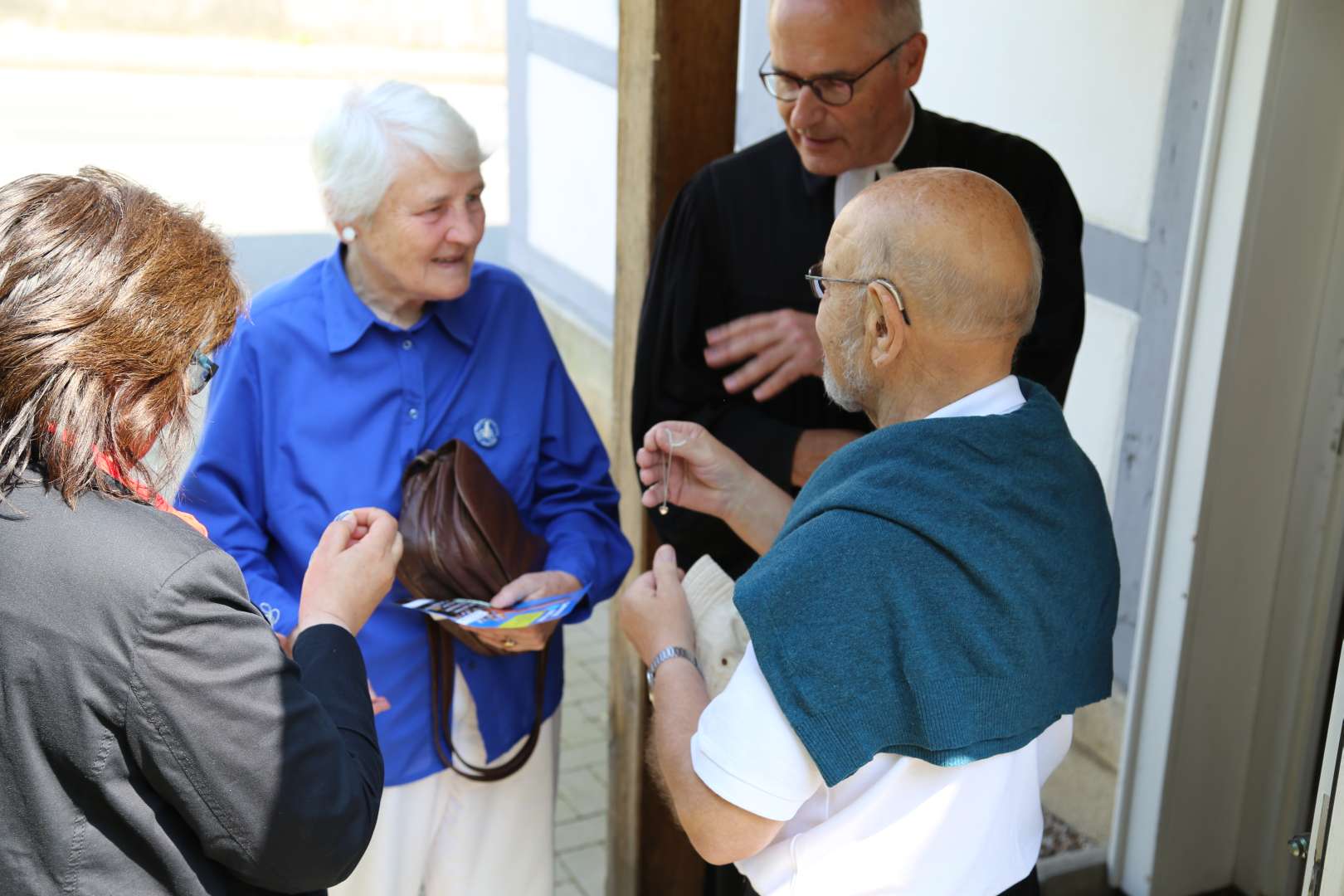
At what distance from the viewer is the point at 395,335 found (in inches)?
107

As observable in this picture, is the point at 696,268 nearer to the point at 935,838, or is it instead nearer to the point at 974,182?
the point at 974,182

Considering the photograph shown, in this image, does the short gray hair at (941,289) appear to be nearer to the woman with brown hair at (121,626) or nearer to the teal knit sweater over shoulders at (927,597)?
the teal knit sweater over shoulders at (927,597)

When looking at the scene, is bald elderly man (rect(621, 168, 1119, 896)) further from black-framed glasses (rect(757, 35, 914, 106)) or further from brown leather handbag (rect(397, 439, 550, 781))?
black-framed glasses (rect(757, 35, 914, 106))

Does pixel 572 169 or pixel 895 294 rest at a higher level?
pixel 895 294

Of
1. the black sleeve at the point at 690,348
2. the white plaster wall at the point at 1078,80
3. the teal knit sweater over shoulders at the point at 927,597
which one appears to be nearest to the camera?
the teal knit sweater over shoulders at the point at 927,597

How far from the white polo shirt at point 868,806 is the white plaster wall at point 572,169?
5.92 m

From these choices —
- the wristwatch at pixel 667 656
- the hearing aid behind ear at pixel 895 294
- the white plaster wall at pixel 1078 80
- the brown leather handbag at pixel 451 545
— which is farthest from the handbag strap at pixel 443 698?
the white plaster wall at pixel 1078 80

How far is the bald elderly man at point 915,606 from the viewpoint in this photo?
5.33 feet

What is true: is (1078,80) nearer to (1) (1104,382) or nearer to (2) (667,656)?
(1) (1104,382)

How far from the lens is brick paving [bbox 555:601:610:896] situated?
4293 mm

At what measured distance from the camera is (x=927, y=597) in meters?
1.64

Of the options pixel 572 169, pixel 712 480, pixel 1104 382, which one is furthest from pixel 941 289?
pixel 572 169

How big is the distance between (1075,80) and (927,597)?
115 inches

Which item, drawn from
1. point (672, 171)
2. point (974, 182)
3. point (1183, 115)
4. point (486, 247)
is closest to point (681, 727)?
point (974, 182)
